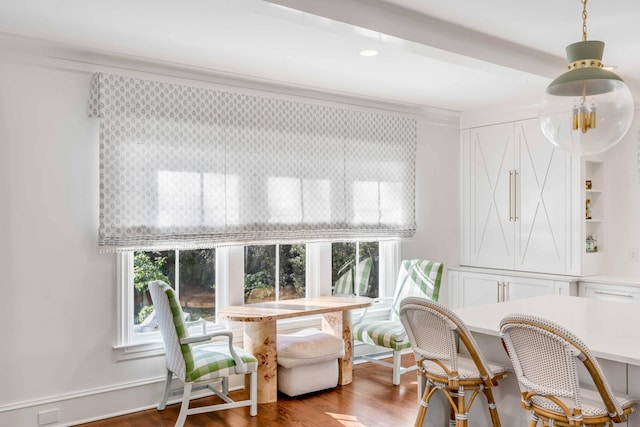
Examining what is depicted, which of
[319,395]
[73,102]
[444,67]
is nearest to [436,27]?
[444,67]

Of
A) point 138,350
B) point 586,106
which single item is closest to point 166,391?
point 138,350

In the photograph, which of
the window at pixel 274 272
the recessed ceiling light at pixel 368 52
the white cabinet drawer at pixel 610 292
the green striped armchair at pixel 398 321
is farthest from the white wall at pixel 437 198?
the recessed ceiling light at pixel 368 52

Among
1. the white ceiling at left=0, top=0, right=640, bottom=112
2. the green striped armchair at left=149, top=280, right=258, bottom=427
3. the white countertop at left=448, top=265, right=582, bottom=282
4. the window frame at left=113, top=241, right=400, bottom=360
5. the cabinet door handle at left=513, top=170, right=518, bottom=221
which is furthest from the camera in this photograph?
the cabinet door handle at left=513, top=170, right=518, bottom=221

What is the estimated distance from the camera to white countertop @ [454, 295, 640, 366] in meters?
2.17

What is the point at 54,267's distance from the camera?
3.49m

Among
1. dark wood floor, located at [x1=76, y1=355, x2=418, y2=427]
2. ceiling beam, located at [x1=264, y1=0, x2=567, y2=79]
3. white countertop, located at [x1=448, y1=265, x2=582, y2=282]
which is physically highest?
ceiling beam, located at [x1=264, y1=0, x2=567, y2=79]

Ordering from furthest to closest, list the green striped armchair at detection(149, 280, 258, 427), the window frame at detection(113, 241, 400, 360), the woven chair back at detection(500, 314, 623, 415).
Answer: the window frame at detection(113, 241, 400, 360)
the green striped armchair at detection(149, 280, 258, 427)
the woven chair back at detection(500, 314, 623, 415)

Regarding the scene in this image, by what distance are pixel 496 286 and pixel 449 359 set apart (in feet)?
9.66

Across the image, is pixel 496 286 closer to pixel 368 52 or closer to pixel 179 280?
pixel 368 52

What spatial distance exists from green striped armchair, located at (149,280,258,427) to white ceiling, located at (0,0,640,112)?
1.53 m

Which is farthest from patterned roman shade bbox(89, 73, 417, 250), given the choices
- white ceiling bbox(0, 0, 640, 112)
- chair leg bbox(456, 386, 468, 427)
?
chair leg bbox(456, 386, 468, 427)

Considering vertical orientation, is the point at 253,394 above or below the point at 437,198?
below

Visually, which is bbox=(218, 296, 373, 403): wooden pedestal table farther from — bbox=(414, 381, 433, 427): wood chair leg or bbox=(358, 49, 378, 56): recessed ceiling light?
bbox=(358, 49, 378, 56): recessed ceiling light

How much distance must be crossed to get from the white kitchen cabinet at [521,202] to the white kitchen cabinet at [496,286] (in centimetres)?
18
